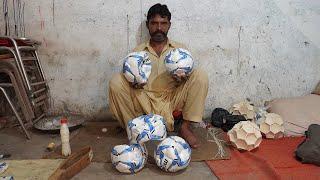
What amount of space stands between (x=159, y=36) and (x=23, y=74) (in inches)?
47.3

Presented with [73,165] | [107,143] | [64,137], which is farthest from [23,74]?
[73,165]

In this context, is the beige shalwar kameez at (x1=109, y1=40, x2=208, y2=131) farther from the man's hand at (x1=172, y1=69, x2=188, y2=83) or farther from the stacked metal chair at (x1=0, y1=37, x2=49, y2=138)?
the stacked metal chair at (x1=0, y1=37, x2=49, y2=138)

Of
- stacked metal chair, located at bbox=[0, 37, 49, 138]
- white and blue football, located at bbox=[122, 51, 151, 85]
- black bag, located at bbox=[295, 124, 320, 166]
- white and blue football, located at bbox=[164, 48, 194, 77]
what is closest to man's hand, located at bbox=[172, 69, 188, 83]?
white and blue football, located at bbox=[164, 48, 194, 77]

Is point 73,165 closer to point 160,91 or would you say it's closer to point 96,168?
point 96,168

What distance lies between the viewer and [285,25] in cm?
312

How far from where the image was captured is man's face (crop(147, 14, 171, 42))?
9.13ft

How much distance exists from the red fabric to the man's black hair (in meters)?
1.29

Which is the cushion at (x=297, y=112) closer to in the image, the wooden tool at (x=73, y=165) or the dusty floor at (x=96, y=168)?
the dusty floor at (x=96, y=168)

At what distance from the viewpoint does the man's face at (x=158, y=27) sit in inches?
110

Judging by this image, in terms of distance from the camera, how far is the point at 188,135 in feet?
8.03

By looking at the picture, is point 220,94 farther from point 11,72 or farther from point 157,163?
point 11,72

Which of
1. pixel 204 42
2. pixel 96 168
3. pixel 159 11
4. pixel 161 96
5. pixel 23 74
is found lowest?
pixel 96 168

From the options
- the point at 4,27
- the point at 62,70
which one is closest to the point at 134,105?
the point at 62,70

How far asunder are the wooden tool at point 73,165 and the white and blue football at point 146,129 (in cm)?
35
